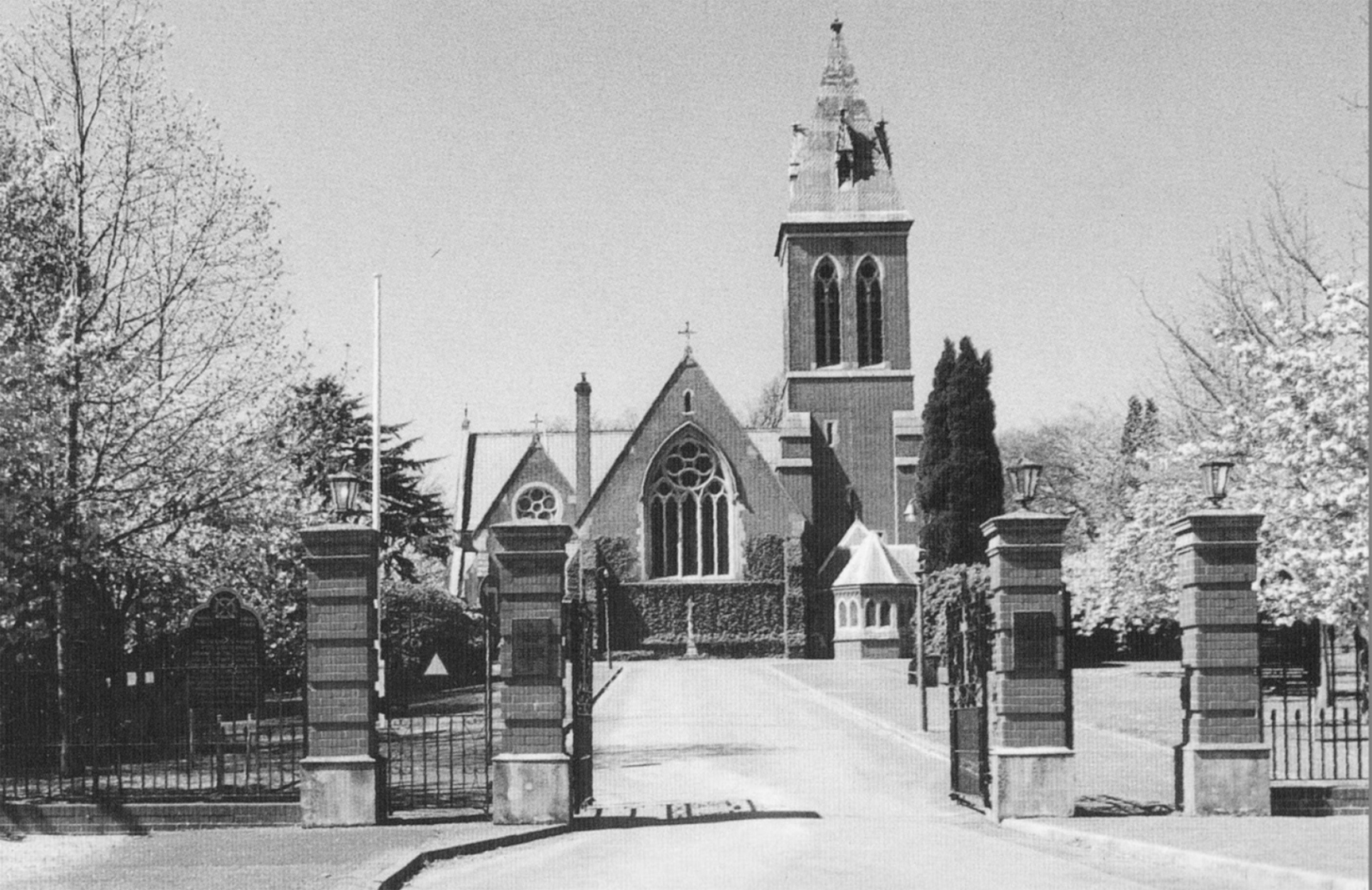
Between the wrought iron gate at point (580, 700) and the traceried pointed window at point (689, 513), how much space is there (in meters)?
45.4

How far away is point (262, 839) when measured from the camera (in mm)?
13578

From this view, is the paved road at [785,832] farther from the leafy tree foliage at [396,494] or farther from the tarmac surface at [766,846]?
the leafy tree foliage at [396,494]

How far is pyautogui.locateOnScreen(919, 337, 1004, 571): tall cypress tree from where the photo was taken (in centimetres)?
4925

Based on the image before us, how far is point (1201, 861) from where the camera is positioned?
441 inches

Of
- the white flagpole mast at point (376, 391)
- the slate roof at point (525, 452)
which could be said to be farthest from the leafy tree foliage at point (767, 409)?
the white flagpole mast at point (376, 391)

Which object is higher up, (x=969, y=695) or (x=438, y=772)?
(x=969, y=695)

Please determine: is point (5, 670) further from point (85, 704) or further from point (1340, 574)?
point (1340, 574)

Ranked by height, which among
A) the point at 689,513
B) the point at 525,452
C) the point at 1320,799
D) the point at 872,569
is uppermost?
the point at 525,452

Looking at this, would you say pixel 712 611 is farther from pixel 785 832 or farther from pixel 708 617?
pixel 785 832

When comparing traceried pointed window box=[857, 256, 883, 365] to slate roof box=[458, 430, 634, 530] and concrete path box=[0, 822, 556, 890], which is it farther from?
concrete path box=[0, 822, 556, 890]

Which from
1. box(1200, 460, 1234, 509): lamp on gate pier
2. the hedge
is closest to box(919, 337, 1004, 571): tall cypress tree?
the hedge

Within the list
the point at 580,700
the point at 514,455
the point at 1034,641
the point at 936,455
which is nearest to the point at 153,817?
the point at 580,700

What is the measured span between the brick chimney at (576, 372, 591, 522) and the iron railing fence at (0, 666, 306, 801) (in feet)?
150

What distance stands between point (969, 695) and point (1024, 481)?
2.18 metres
